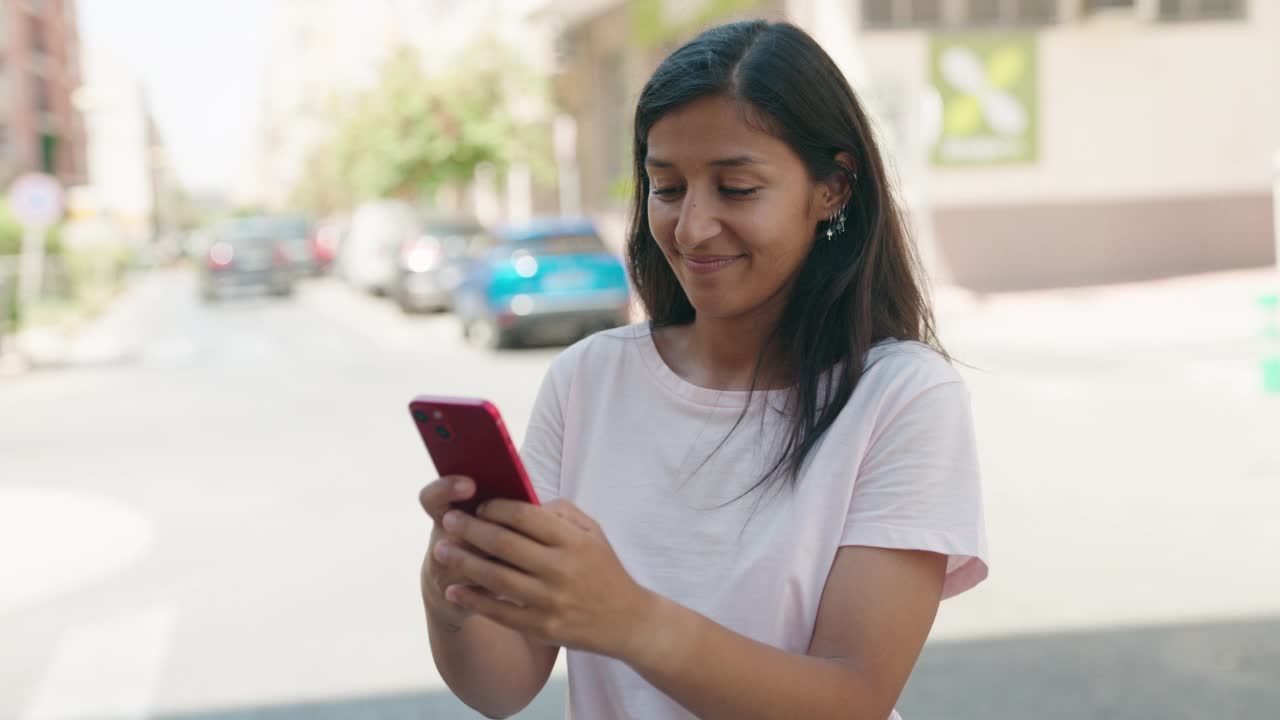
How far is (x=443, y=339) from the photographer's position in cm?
2003

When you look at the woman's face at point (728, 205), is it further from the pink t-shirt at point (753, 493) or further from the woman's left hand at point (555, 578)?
the woman's left hand at point (555, 578)

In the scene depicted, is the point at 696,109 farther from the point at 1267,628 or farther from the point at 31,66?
the point at 31,66

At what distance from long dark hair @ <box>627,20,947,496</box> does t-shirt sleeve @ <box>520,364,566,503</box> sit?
0.87 feet

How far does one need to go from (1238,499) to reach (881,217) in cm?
616

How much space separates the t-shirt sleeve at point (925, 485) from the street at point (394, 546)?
9.84 feet

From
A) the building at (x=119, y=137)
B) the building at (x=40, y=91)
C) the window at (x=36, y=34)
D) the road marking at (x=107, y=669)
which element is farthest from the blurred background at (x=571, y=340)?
the building at (x=119, y=137)

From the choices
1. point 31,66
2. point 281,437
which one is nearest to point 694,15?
point 281,437

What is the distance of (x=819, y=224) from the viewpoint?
183 cm

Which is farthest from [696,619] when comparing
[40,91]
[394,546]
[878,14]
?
[40,91]

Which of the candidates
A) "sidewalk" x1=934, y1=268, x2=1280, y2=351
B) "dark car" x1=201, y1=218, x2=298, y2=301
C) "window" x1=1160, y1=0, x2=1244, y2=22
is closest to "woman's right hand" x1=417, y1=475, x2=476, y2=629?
"sidewalk" x1=934, y1=268, x2=1280, y2=351

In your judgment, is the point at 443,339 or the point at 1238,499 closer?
the point at 1238,499

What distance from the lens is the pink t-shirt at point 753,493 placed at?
5.24ft

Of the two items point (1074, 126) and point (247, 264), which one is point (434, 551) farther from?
point (247, 264)

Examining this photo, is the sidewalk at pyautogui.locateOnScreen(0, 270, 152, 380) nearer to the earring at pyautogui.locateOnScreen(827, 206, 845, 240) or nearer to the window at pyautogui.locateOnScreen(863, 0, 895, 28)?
the window at pyautogui.locateOnScreen(863, 0, 895, 28)
